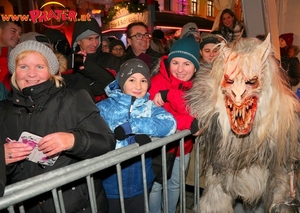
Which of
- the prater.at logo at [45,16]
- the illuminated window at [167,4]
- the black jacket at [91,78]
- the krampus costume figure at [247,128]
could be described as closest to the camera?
the krampus costume figure at [247,128]

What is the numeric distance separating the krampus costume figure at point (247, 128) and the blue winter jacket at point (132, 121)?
28 cm

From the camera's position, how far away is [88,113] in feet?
5.54

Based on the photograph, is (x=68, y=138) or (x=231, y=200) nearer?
(x=68, y=138)

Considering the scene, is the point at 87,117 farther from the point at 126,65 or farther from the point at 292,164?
the point at 292,164

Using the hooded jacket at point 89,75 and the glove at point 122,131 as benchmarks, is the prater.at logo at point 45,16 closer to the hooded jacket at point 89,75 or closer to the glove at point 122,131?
the hooded jacket at point 89,75

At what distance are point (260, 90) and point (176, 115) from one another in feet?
2.15

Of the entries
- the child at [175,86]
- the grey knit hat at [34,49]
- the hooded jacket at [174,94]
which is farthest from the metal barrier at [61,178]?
the grey knit hat at [34,49]

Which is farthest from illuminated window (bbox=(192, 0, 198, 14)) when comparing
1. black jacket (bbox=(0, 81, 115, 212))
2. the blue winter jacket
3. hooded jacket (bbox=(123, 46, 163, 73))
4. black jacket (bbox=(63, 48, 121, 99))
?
black jacket (bbox=(0, 81, 115, 212))

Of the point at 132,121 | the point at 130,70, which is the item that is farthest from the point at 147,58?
the point at 132,121

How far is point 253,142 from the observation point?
1.92 meters

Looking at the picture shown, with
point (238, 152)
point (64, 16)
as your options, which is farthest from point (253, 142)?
point (64, 16)

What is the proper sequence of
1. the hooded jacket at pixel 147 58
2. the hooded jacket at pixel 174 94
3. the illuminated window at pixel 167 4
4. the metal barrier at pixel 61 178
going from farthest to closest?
1. the illuminated window at pixel 167 4
2. the hooded jacket at pixel 147 58
3. the hooded jacket at pixel 174 94
4. the metal barrier at pixel 61 178

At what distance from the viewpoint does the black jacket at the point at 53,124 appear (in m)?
1.59

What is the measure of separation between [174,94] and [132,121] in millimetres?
442
